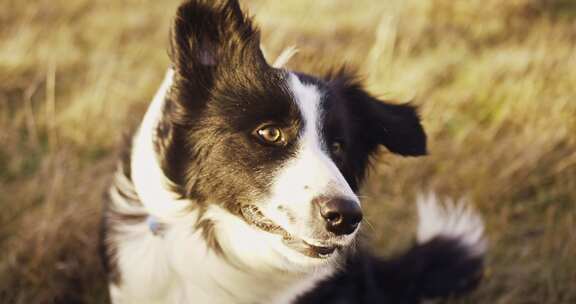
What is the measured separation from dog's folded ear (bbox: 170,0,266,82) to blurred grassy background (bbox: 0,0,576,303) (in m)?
0.64

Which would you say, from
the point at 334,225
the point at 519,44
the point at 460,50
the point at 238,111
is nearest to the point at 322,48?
the point at 460,50

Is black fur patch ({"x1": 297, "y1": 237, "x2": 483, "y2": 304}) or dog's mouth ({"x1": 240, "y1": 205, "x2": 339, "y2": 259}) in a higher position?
dog's mouth ({"x1": 240, "y1": 205, "x2": 339, "y2": 259})

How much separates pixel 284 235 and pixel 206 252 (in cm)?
42

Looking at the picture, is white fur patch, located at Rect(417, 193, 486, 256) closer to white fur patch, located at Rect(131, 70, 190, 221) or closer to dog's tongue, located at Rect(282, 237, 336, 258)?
dog's tongue, located at Rect(282, 237, 336, 258)

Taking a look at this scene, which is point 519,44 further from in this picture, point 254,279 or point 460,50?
point 254,279

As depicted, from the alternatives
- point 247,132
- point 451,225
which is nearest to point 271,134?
point 247,132

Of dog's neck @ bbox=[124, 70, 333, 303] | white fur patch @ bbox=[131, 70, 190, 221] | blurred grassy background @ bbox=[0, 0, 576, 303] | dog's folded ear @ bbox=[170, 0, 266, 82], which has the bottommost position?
blurred grassy background @ bbox=[0, 0, 576, 303]

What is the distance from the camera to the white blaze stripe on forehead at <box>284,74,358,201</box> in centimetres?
189

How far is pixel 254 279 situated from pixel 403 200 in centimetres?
191

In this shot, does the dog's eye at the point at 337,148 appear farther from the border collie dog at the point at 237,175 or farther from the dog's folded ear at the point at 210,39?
the dog's folded ear at the point at 210,39

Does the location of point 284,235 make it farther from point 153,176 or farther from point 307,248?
point 153,176

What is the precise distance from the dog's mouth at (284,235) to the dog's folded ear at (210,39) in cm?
56

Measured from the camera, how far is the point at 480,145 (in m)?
4.37

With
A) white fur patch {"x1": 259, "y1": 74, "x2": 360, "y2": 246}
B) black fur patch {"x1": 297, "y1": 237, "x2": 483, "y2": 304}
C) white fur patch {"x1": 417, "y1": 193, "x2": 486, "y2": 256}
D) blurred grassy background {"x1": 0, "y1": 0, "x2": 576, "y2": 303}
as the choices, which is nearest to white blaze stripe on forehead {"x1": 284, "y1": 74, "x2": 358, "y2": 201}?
white fur patch {"x1": 259, "y1": 74, "x2": 360, "y2": 246}
